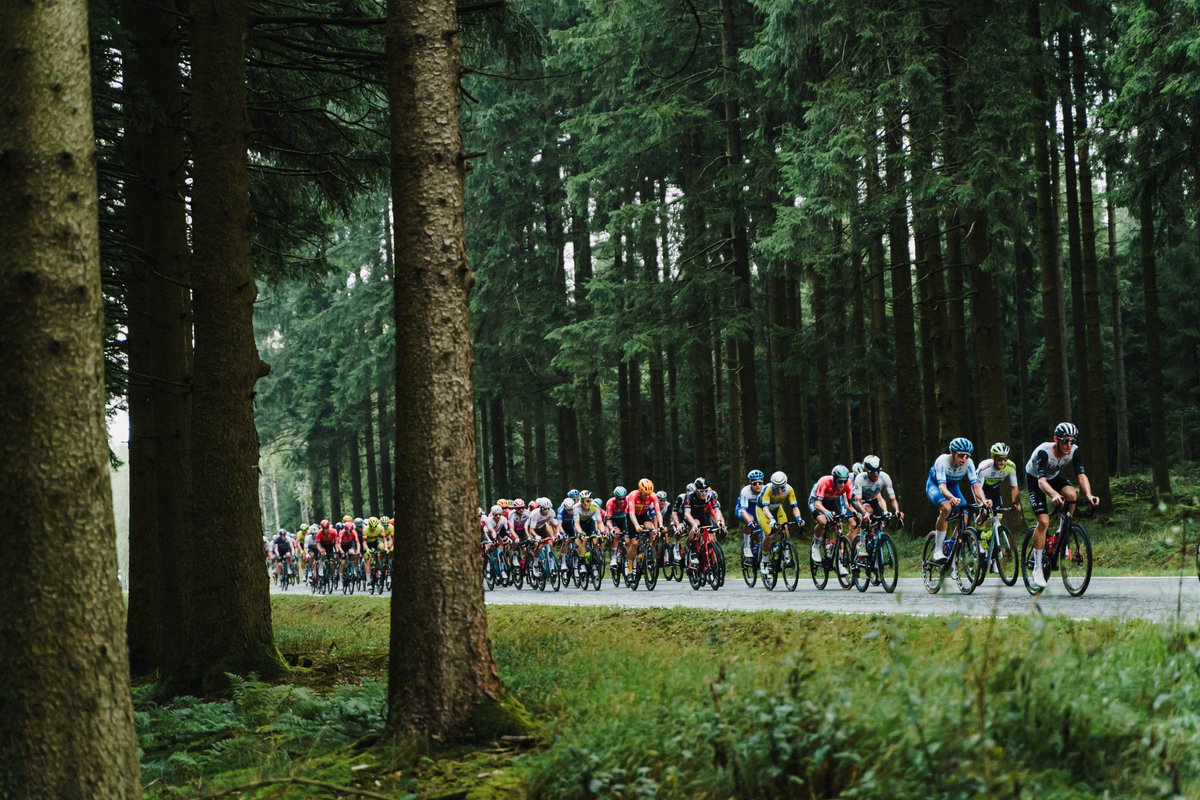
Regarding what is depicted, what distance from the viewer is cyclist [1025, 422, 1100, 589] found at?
13.4 m

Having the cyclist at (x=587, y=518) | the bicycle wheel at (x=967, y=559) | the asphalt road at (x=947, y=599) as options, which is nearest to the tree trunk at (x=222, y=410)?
the asphalt road at (x=947, y=599)

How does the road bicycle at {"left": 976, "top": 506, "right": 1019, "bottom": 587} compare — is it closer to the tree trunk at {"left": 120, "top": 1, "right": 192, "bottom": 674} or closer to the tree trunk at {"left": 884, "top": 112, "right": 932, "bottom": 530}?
the tree trunk at {"left": 884, "top": 112, "right": 932, "bottom": 530}

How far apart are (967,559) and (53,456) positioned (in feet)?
41.5

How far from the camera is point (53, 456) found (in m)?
4.71

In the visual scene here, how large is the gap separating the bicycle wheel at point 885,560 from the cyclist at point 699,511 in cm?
442

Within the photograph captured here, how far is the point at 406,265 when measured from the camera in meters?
6.39

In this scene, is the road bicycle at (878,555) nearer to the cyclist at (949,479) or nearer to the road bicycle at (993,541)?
the cyclist at (949,479)

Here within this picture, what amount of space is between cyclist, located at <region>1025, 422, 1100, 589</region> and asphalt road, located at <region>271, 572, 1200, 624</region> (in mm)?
623

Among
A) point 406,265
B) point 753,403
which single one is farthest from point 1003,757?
point 753,403

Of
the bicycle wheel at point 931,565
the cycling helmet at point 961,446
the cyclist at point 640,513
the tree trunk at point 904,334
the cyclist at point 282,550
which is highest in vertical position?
the tree trunk at point 904,334

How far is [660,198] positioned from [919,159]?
17147 mm

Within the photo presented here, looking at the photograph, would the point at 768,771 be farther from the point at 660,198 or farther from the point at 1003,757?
the point at 660,198

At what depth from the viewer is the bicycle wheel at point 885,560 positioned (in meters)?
16.3

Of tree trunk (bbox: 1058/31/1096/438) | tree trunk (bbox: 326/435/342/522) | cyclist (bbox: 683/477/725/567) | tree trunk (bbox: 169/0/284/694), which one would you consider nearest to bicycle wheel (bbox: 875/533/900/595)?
cyclist (bbox: 683/477/725/567)
